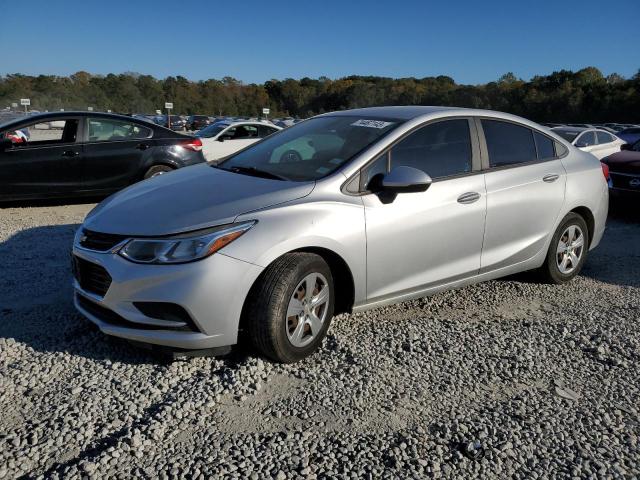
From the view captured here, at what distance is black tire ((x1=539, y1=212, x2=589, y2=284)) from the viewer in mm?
4978

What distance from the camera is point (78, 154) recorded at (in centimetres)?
812

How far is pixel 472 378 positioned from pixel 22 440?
95.2 inches

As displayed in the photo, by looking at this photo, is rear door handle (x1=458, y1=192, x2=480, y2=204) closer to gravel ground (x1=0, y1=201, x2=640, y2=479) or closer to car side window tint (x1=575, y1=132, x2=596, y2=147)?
gravel ground (x1=0, y1=201, x2=640, y2=479)

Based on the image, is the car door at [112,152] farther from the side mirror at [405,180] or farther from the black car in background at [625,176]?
the black car in background at [625,176]

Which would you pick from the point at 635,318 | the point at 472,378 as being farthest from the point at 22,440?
the point at 635,318

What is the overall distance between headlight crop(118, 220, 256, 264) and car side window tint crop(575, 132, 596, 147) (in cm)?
1209

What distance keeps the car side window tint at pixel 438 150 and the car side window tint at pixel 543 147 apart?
889mm

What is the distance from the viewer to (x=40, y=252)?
5680 mm

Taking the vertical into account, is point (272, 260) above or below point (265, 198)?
below

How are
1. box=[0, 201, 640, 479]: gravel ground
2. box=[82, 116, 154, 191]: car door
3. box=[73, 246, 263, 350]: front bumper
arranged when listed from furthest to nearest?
box=[82, 116, 154, 191]: car door, box=[73, 246, 263, 350]: front bumper, box=[0, 201, 640, 479]: gravel ground

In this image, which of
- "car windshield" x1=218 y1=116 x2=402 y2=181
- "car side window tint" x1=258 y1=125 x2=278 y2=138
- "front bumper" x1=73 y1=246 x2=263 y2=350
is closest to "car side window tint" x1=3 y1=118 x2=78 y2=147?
"car windshield" x1=218 y1=116 x2=402 y2=181

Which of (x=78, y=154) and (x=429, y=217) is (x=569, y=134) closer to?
(x=78, y=154)

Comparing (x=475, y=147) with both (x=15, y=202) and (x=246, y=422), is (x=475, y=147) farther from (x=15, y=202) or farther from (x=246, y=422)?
(x=15, y=202)

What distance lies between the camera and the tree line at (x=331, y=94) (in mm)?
55500
